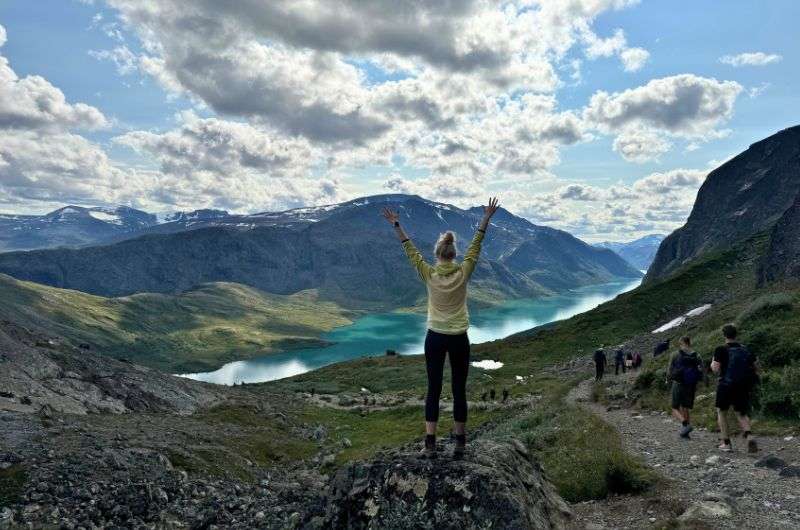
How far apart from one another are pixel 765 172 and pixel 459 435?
24210cm

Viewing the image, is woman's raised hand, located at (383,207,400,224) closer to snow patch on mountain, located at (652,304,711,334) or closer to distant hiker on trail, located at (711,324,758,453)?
distant hiker on trail, located at (711,324,758,453)

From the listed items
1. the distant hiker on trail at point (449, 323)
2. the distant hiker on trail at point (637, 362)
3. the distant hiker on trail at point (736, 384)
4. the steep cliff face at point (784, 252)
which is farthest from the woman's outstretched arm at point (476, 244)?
the steep cliff face at point (784, 252)

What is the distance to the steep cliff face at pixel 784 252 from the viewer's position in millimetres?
71369

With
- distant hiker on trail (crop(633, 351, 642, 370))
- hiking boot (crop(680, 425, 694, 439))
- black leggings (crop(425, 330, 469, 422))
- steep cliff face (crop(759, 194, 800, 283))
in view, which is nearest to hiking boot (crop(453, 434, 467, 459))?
black leggings (crop(425, 330, 469, 422))

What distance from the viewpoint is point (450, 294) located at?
936 centimetres

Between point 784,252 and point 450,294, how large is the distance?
8964cm

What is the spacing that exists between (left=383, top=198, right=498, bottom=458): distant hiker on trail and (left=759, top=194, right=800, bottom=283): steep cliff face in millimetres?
76056

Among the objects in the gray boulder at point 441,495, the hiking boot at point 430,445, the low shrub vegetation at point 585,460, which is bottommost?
the low shrub vegetation at point 585,460

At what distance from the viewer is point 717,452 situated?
14594 millimetres

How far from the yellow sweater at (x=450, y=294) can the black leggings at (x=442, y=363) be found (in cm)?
17

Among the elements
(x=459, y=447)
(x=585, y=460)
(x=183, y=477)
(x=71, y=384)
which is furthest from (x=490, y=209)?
(x=71, y=384)

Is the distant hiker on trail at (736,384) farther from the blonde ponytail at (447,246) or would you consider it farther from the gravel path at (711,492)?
the blonde ponytail at (447,246)

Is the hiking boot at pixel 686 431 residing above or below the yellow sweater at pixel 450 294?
below

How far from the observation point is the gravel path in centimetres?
955
